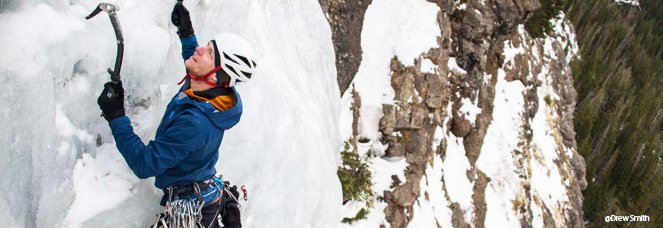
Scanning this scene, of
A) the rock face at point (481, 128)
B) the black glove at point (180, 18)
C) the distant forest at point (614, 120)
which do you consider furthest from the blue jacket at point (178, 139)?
the distant forest at point (614, 120)

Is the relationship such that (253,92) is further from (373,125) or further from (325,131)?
(373,125)

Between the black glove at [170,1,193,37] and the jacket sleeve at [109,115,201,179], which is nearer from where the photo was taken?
the jacket sleeve at [109,115,201,179]

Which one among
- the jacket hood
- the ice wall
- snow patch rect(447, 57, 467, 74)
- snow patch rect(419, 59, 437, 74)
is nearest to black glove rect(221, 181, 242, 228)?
the ice wall

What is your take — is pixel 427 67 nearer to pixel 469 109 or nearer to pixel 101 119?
pixel 469 109

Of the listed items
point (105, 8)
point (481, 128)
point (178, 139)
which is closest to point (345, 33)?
point (481, 128)

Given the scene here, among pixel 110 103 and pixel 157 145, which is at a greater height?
pixel 110 103

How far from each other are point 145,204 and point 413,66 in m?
6.57

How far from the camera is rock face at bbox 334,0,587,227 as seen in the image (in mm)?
8641

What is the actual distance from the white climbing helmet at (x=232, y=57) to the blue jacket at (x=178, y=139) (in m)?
0.16

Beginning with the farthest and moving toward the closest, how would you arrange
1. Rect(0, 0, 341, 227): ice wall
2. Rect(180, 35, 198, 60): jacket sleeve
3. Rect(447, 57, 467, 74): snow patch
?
Rect(447, 57, 467, 74): snow patch < Rect(180, 35, 198, 60): jacket sleeve < Rect(0, 0, 341, 227): ice wall

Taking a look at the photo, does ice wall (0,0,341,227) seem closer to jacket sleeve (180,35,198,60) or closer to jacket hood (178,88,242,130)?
jacket sleeve (180,35,198,60)

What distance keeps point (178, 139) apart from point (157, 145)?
112mm

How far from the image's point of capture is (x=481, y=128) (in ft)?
37.0

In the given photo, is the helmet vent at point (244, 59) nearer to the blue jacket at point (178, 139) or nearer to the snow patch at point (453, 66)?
the blue jacket at point (178, 139)
